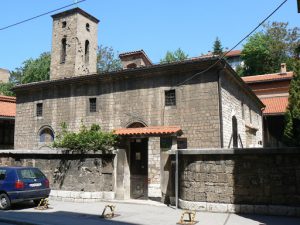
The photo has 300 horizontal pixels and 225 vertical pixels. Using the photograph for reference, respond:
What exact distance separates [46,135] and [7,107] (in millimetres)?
9398

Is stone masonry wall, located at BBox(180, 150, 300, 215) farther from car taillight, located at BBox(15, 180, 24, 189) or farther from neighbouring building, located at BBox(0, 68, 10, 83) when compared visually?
neighbouring building, located at BBox(0, 68, 10, 83)

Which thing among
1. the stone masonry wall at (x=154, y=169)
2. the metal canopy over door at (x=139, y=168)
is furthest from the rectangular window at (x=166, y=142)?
the metal canopy over door at (x=139, y=168)

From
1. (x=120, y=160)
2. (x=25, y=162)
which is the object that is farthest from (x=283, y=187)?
(x=25, y=162)

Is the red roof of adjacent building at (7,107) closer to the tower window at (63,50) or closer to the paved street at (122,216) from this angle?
the tower window at (63,50)

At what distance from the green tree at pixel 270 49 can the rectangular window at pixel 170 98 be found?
34292 mm

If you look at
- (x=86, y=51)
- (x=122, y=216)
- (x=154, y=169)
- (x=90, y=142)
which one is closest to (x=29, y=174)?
(x=90, y=142)

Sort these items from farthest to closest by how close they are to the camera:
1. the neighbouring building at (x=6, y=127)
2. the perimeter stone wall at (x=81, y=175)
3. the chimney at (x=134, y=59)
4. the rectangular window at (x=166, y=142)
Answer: the neighbouring building at (x=6, y=127), the chimney at (x=134, y=59), the rectangular window at (x=166, y=142), the perimeter stone wall at (x=81, y=175)

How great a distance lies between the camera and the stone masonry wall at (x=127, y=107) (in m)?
15.4

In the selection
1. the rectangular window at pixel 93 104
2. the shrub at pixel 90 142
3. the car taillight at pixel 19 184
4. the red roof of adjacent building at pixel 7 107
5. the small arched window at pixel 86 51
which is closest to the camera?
the car taillight at pixel 19 184

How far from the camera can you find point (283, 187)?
30.9ft

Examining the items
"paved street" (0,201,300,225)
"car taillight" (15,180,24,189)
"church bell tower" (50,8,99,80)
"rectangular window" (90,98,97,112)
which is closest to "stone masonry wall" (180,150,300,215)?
"paved street" (0,201,300,225)

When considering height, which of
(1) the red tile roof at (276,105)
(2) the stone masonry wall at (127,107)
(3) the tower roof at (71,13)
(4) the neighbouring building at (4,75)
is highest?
(4) the neighbouring building at (4,75)

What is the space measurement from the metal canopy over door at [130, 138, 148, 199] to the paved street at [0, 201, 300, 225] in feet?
4.29

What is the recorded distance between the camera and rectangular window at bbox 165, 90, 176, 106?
1644 cm
